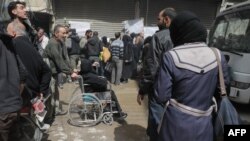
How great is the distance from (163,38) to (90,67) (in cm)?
252

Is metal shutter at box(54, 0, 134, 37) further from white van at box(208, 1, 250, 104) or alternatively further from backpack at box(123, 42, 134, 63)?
white van at box(208, 1, 250, 104)

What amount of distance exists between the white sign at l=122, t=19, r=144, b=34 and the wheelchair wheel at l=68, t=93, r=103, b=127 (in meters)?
8.71

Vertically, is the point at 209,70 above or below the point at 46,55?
above

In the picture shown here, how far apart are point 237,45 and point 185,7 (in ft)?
35.9

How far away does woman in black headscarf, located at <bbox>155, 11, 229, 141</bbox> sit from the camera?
284cm

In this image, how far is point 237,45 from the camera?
7.47m

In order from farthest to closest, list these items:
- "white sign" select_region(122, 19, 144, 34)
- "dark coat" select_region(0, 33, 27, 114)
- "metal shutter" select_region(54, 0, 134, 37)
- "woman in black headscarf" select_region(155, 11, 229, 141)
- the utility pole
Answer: the utility pole → "metal shutter" select_region(54, 0, 134, 37) → "white sign" select_region(122, 19, 144, 34) → "dark coat" select_region(0, 33, 27, 114) → "woman in black headscarf" select_region(155, 11, 229, 141)

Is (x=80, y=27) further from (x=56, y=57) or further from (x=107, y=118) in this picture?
(x=107, y=118)

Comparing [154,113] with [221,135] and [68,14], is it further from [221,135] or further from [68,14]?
[68,14]

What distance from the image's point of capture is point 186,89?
2.85 metres

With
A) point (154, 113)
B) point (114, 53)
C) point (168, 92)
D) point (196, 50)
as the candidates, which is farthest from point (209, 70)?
point (114, 53)

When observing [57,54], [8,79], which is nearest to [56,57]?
[57,54]

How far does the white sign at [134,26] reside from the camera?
1523cm

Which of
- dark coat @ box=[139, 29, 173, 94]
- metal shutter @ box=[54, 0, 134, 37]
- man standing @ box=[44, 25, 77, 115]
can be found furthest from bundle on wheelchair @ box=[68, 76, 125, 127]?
metal shutter @ box=[54, 0, 134, 37]
